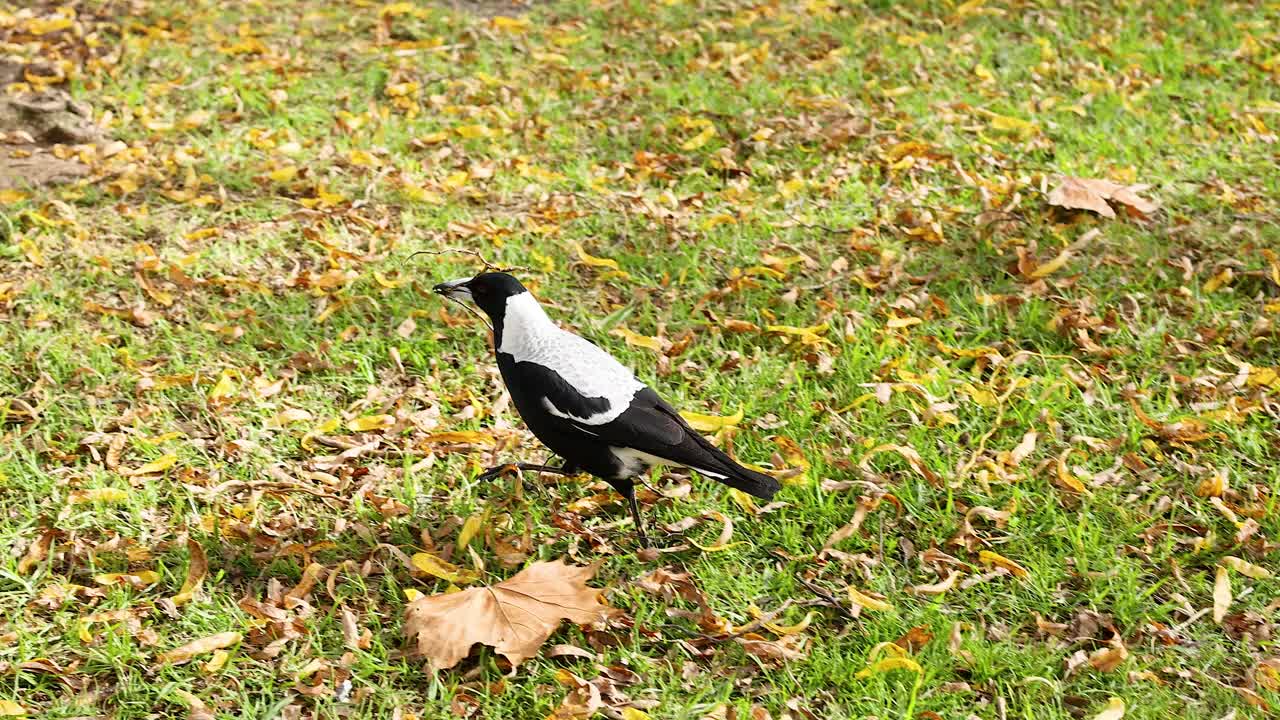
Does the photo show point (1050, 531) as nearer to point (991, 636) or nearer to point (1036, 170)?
point (991, 636)

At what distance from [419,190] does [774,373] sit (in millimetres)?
2015

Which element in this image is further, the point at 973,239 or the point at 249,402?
the point at 973,239

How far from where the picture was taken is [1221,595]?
324 cm

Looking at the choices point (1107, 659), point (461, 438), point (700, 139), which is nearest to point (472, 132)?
point (700, 139)

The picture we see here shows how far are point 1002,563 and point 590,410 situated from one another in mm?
1243

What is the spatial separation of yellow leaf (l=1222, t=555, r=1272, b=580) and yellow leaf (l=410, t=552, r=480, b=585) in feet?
6.91

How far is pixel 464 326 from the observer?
179 inches

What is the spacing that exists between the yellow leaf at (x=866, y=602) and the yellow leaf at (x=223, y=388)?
2.22 metres

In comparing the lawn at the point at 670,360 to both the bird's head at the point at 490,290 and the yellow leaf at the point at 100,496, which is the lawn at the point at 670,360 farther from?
the bird's head at the point at 490,290

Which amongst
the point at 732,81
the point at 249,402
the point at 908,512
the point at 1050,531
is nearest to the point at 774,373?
the point at 908,512

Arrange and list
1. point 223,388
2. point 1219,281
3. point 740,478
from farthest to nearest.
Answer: point 1219,281 < point 223,388 < point 740,478

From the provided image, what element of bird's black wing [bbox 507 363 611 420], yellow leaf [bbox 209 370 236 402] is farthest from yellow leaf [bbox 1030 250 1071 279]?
yellow leaf [bbox 209 370 236 402]

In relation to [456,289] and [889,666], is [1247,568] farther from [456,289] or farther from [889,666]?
[456,289]

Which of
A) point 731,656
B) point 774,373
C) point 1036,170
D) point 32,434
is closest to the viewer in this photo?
point 731,656
